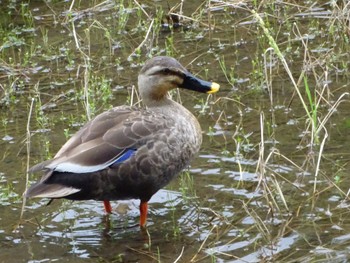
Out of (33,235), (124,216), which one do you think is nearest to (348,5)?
(124,216)

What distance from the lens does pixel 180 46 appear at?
959 centimetres

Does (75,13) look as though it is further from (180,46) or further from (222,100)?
(222,100)

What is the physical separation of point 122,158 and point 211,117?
1851 millimetres

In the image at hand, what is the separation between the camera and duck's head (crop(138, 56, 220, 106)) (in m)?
6.96

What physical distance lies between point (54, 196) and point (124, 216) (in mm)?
930

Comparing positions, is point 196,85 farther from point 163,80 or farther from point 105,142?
point 105,142

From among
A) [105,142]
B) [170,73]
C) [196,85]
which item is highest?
[170,73]

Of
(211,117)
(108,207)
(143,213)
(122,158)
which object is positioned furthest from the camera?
(211,117)

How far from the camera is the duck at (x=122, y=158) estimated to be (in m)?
6.34

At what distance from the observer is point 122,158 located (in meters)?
6.46

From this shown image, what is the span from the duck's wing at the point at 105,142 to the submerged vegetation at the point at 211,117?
0.53 metres

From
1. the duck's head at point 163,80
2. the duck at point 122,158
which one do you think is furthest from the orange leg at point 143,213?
the duck's head at point 163,80

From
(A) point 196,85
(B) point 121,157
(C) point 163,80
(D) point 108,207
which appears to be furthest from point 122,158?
(A) point 196,85

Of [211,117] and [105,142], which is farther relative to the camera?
[211,117]
